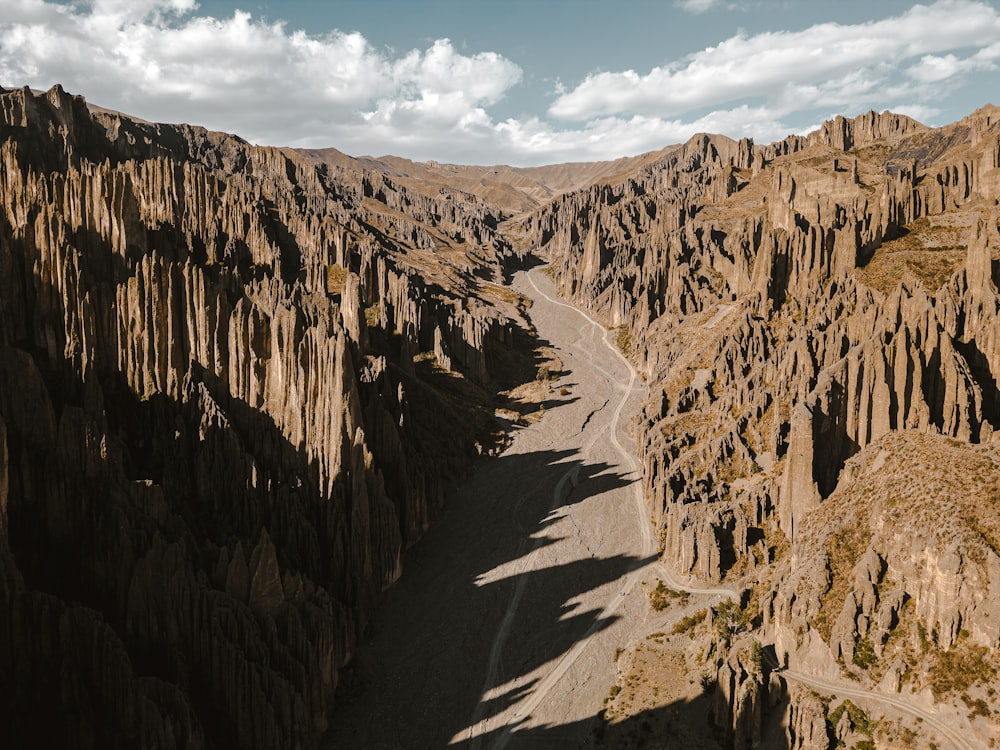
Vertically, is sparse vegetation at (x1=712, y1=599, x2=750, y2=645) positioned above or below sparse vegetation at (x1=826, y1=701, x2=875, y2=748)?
above

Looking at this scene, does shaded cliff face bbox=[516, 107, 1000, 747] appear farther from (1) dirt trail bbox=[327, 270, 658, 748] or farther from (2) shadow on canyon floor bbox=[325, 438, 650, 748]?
(2) shadow on canyon floor bbox=[325, 438, 650, 748]

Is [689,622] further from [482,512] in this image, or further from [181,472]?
[181,472]

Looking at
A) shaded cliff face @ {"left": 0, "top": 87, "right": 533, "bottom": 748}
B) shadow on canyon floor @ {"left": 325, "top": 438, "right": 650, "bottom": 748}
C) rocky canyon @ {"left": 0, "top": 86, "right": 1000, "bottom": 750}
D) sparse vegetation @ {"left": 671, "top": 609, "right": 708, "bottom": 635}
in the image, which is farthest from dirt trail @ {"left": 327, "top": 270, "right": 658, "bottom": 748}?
shaded cliff face @ {"left": 0, "top": 87, "right": 533, "bottom": 748}

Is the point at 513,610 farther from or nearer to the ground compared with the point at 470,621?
farther from the ground

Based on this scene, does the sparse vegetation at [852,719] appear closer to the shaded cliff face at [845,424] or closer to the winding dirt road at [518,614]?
the winding dirt road at [518,614]

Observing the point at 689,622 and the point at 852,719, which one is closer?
the point at 852,719

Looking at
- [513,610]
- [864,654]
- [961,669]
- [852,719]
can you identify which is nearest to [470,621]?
[513,610]
